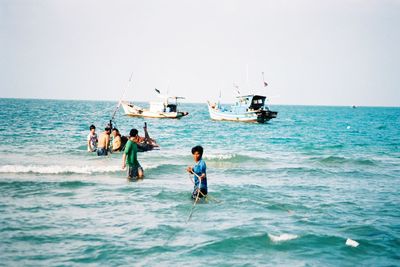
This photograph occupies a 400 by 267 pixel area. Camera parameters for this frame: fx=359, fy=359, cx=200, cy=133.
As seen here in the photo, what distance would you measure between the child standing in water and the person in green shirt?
2.66 meters

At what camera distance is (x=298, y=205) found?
945 centimetres

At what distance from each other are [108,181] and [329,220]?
24.2 feet

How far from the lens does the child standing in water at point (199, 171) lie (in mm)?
8359

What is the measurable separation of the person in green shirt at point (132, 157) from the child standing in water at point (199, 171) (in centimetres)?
266

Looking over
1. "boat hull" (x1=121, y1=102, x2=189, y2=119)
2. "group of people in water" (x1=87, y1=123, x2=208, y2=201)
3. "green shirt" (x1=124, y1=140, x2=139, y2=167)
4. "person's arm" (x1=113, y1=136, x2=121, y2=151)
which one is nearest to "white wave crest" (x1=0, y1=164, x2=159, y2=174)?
"group of people in water" (x1=87, y1=123, x2=208, y2=201)

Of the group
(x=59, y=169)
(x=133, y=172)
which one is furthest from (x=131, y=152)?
(x=59, y=169)

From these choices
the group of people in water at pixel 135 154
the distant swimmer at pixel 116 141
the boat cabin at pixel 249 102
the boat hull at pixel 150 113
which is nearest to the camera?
the group of people in water at pixel 135 154

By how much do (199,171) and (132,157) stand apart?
10.9 ft

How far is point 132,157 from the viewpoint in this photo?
1117 centimetres

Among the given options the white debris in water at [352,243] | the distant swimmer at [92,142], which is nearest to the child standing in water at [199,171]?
the white debris in water at [352,243]

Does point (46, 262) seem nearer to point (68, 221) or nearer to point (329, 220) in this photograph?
point (68, 221)

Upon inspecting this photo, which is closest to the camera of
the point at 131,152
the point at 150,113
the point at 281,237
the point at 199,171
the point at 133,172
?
the point at 281,237

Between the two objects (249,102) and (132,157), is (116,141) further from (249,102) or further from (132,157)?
(249,102)

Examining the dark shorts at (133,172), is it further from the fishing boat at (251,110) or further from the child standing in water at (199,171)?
the fishing boat at (251,110)
